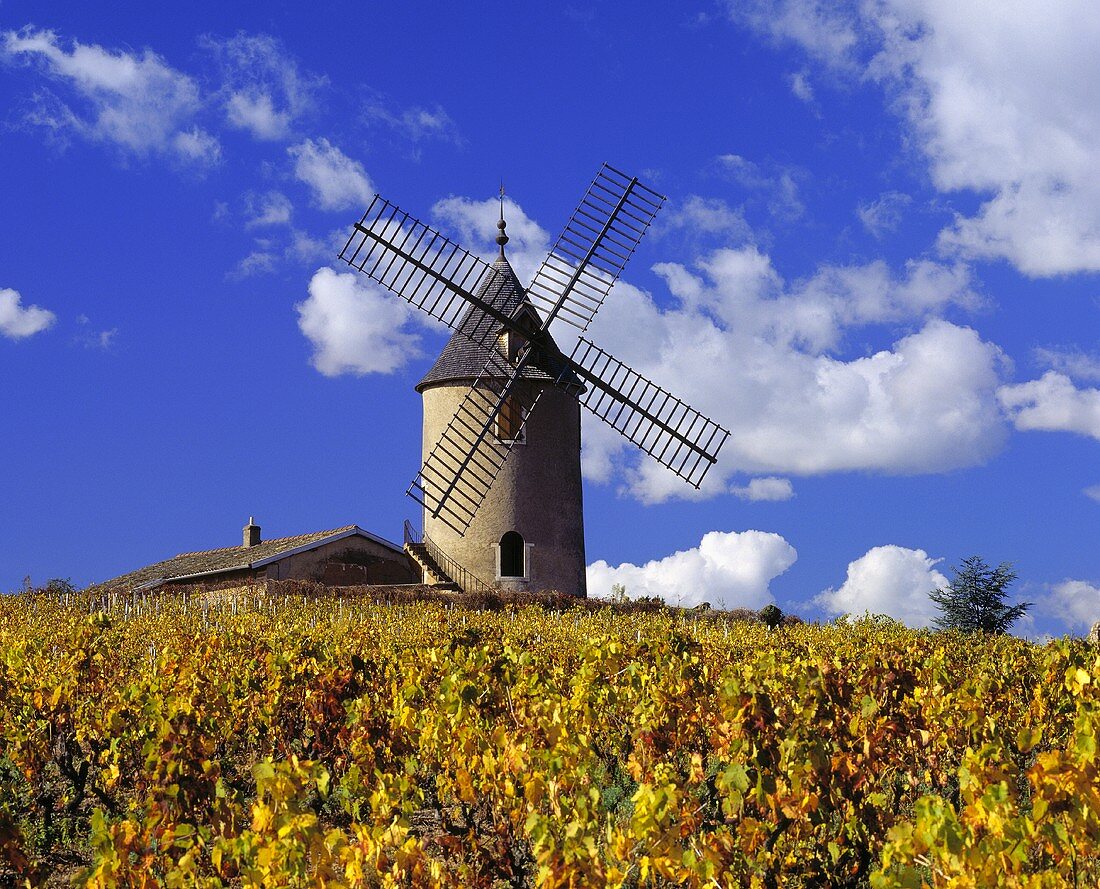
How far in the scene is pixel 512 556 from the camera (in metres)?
23.0

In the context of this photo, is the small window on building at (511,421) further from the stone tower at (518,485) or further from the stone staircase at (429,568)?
the stone staircase at (429,568)

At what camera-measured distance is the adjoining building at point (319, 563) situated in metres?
24.6

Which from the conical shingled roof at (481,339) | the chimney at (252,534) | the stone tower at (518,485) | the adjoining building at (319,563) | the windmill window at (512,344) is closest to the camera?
the conical shingled roof at (481,339)

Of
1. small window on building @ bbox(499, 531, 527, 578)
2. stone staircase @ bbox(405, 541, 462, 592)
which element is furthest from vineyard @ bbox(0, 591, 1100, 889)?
stone staircase @ bbox(405, 541, 462, 592)

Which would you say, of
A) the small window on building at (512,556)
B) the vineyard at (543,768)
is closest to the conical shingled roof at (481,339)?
the small window on building at (512,556)

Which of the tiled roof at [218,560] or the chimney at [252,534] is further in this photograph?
the chimney at [252,534]

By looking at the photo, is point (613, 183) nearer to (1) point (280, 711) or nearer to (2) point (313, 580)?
(2) point (313, 580)

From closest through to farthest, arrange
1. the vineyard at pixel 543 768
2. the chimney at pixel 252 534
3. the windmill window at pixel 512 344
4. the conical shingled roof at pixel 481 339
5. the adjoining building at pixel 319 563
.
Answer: the vineyard at pixel 543 768
the conical shingled roof at pixel 481 339
the windmill window at pixel 512 344
the adjoining building at pixel 319 563
the chimney at pixel 252 534

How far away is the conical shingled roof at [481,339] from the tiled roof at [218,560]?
4.71m

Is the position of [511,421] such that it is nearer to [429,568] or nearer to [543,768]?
[429,568]

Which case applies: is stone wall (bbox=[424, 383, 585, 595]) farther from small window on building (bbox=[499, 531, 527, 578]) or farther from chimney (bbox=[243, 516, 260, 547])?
chimney (bbox=[243, 516, 260, 547])

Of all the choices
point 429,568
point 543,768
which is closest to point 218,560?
point 429,568

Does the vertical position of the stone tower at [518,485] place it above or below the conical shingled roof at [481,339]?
below

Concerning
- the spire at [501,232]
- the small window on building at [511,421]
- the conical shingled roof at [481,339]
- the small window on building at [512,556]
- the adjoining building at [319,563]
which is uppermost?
the spire at [501,232]
